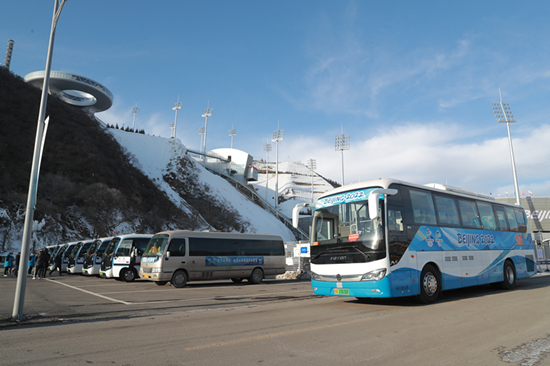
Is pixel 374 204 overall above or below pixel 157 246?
above

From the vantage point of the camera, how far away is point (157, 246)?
56.7ft

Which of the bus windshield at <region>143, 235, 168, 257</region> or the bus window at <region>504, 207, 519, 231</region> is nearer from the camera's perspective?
the bus window at <region>504, 207, 519, 231</region>

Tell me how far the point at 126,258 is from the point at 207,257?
567 cm

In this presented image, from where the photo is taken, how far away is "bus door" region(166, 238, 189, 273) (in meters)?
16.7

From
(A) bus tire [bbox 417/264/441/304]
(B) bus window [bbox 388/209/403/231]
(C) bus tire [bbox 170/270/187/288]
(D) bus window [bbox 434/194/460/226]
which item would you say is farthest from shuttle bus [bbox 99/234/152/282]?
(D) bus window [bbox 434/194/460/226]

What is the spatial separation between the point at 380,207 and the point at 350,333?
376 centimetres

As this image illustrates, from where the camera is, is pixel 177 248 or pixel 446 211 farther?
pixel 177 248

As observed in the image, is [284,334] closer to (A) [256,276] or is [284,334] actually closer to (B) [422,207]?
(B) [422,207]

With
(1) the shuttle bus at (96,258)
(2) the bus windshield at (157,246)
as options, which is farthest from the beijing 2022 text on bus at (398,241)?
(1) the shuttle bus at (96,258)

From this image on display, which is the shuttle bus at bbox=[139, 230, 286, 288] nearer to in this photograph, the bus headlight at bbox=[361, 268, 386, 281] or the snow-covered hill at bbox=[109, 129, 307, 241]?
the bus headlight at bbox=[361, 268, 386, 281]

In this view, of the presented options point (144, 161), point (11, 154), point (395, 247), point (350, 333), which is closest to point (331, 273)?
point (395, 247)

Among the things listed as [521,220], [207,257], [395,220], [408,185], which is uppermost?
[408,185]

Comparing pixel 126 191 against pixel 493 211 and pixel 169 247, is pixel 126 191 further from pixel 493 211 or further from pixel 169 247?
pixel 493 211

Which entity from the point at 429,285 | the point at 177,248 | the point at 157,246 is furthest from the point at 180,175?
the point at 429,285
